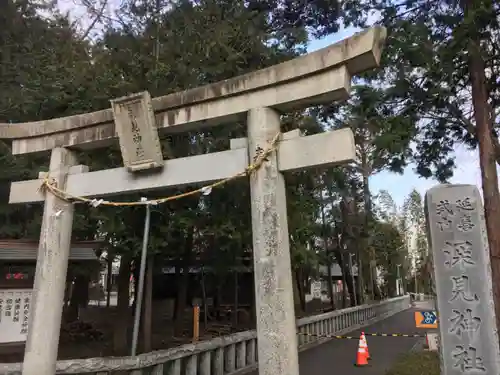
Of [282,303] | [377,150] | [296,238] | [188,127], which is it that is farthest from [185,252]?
[282,303]

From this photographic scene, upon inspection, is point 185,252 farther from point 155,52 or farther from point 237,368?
point 155,52

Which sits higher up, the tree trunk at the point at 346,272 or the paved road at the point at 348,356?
the tree trunk at the point at 346,272

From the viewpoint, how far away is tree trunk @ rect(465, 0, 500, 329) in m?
9.81

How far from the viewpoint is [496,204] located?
9930 millimetres

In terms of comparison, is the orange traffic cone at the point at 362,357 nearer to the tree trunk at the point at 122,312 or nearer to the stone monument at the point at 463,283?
the stone monument at the point at 463,283

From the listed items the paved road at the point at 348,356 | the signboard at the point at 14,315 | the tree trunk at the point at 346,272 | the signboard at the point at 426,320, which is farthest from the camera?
the tree trunk at the point at 346,272

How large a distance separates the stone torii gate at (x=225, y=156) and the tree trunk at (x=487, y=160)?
5.58 meters

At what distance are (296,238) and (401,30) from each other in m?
6.74

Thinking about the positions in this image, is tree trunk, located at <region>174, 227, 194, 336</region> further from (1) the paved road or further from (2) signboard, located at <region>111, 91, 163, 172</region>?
(2) signboard, located at <region>111, 91, 163, 172</region>

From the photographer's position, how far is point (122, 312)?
466 inches

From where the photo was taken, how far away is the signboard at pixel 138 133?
6.48 meters

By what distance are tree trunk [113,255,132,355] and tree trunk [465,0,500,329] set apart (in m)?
8.64

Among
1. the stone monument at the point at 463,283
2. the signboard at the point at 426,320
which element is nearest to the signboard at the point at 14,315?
the stone monument at the point at 463,283

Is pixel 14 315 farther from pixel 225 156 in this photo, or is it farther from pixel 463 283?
pixel 463 283
